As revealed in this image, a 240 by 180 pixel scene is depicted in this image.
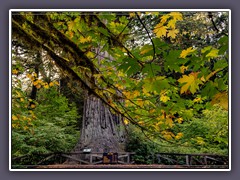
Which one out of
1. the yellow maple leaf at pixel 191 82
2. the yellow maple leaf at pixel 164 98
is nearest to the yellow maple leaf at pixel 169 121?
the yellow maple leaf at pixel 164 98

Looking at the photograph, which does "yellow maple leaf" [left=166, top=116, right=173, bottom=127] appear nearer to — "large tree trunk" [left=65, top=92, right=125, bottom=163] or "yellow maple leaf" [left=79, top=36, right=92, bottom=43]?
"large tree trunk" [left=65, top=92, right=125, bottom=163]

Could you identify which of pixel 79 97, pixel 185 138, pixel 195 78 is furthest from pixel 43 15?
pixel 185 138

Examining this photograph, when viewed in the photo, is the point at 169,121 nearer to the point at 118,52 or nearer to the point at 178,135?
the point at 178,135

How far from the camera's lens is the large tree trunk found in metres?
2.08

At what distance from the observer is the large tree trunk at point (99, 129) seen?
2076 millimetres

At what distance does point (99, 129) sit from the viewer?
8.14 feet

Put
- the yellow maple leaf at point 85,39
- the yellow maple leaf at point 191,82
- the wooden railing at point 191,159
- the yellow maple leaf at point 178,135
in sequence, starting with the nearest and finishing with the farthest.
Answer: the yellow maple leaf at point 191,82
the yellow maple leaf at point 85,39
the wooden railing at point 191,159
the yellow maple leaf at point 178,135

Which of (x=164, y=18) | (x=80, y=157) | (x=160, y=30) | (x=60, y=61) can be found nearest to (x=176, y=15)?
(x=164, y=18)

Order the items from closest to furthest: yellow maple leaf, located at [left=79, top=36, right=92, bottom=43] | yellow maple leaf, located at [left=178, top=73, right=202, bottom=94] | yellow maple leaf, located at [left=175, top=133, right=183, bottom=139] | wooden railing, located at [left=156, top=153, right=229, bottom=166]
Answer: yellow maple leaf, located at [left=178, top=73, right=202, bottom=94], yellow maple leaf, located at [left=79, top=36, right=92, bottom=43], wooden railing, located at [left=156, top=153, right=229, bottom=166], yellow maple leaf, located at [left=175, top=133, right=183, bottom=139]

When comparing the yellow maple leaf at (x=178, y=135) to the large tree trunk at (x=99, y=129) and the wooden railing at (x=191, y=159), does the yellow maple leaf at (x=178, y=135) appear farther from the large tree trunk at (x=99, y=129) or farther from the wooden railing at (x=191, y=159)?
the large tree trunk at (x=99, y=129)

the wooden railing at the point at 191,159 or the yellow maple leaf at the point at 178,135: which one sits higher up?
the yellow maple leaf at the point at 178,135

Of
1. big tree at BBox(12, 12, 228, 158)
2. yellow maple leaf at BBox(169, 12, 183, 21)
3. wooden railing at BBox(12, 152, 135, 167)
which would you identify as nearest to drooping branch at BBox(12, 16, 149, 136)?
big tree at BBox(12, 12, 228, 158)
